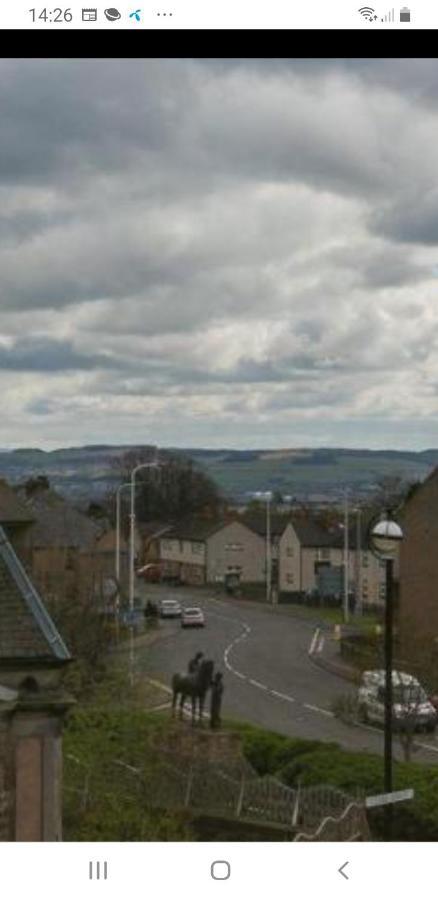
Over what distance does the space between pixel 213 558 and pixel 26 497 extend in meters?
2.04

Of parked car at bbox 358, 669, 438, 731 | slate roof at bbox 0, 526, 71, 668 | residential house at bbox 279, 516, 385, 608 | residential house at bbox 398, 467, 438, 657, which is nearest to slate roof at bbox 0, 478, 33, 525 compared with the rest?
slate roof at bbox 0, 526, 71, 668

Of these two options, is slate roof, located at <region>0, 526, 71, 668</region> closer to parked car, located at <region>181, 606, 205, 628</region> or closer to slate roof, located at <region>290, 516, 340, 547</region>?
parked car, located at <region>181, 606, 205, 628</region>

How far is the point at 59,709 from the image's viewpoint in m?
3.73

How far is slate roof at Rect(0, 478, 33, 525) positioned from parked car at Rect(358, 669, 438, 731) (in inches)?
127

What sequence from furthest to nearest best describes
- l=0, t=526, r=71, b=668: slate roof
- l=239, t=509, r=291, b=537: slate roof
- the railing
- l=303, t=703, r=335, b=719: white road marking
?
1. l=239, t=509, r=291, b=537: slate roof
2. l=303, t=703, r=335, b=719: white road marking
3. the railing
4. l=0, t=526, r=71, b=668: slate roof

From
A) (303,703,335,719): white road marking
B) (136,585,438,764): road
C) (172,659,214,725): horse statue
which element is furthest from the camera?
(303,703,335,719): white road marking

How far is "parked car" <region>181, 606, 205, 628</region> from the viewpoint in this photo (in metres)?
8.43

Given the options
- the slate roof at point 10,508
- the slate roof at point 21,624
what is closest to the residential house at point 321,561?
the slate roof at point 10,508

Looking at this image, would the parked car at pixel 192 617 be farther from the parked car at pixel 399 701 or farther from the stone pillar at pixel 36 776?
the stone pillar at pixel 36 776

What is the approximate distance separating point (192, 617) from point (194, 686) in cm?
153

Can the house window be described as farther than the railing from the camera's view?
Yes
